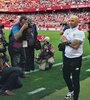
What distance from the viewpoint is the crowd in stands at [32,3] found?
47763mm

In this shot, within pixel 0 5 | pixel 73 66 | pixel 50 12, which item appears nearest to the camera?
pixel 73 66

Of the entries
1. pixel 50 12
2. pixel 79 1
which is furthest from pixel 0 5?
pixel 79 1

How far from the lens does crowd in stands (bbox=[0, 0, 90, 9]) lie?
4776 cm

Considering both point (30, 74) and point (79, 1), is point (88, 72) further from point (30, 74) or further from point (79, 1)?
point (79, 1)

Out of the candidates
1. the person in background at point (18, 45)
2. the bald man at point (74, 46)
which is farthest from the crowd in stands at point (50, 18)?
the bald man at point (74, 46)

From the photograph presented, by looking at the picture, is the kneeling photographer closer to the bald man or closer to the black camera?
the black camera

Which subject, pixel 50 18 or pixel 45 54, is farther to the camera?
pixel 50 18

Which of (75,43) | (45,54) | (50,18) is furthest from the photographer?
(50,18)

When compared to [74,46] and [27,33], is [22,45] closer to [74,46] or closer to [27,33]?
[27,33]

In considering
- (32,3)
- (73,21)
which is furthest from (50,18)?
(73,21)

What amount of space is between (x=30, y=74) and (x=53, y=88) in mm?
1660

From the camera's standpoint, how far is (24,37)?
5.42 metres

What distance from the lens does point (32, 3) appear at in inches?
2194

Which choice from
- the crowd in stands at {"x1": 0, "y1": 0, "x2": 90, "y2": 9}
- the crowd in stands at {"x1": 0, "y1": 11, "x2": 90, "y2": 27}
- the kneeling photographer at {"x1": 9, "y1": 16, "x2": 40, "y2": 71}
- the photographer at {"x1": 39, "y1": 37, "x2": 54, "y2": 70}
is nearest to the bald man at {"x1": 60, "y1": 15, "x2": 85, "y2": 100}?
the kneeling photographer at {"x1": 9, "y1": 16, "x2": 40, "y2": 71}
